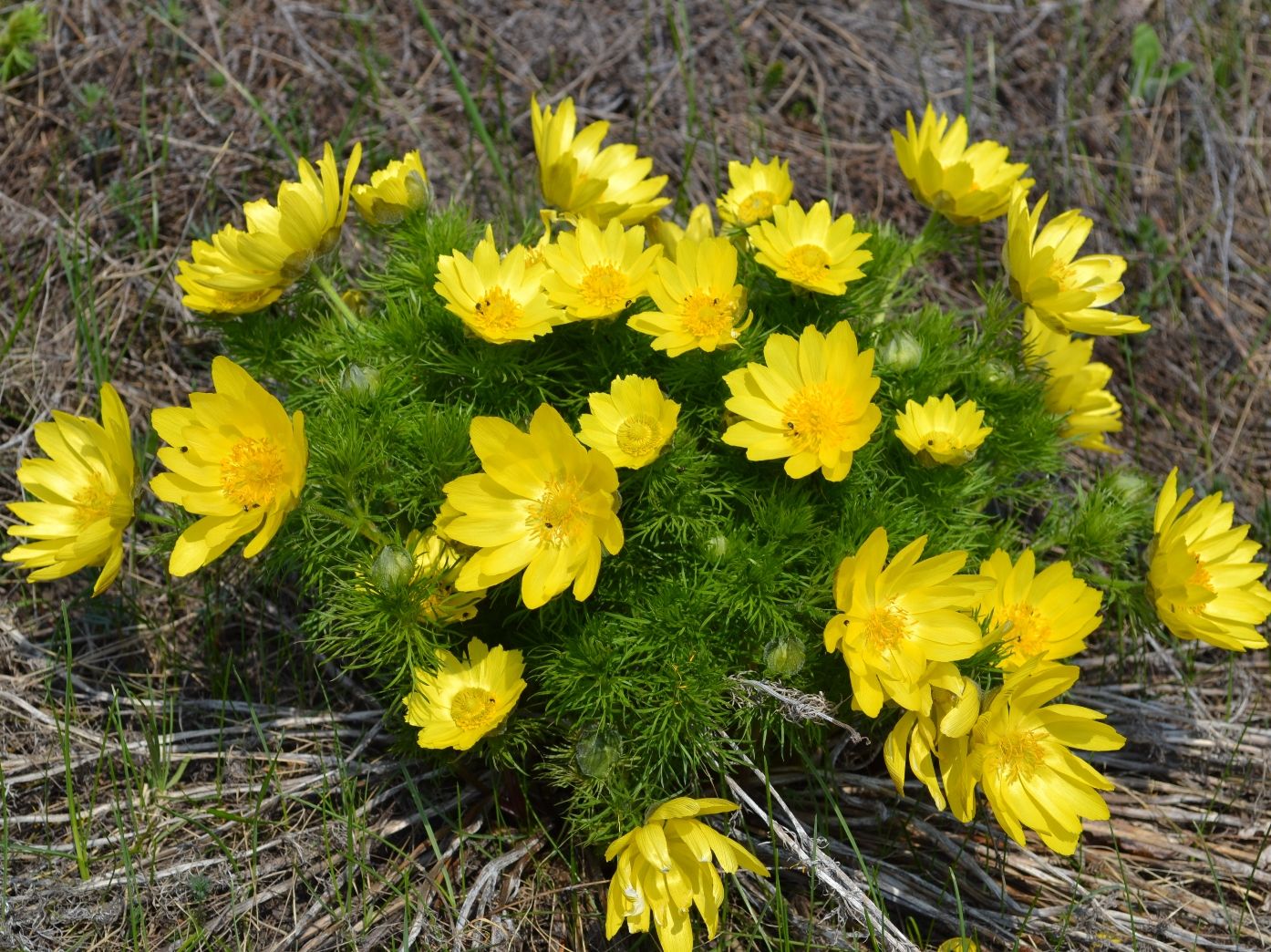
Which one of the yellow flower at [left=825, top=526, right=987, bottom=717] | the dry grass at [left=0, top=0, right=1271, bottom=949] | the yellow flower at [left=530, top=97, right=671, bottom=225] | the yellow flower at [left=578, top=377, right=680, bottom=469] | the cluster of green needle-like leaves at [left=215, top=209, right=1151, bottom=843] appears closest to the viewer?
the yellow flower at [left=825, top=526, right=987, bottom=717]

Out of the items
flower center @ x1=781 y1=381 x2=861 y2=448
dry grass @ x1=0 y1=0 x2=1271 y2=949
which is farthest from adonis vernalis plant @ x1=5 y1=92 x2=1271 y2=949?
dry grass @ x1=0 y1=0 x2=1271 y2=949

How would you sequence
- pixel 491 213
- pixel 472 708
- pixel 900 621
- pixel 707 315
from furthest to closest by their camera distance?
pixel 491 213
pixel 707 315
pixel 472 708
pixel 900 621

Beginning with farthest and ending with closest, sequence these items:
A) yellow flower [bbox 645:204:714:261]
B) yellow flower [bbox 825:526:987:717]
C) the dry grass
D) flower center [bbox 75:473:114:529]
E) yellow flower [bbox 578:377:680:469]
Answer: yellow flower [bbox 645:204:714:261] < the dry grass < flower center [bbox 75:473:114:529] < yellow flower [bbox 578:377:680:469] < yellow flower [bbox 825:526:987:717]

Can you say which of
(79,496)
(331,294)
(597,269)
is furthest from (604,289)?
(79,496)

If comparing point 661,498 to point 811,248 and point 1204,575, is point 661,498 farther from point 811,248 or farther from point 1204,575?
point 1204,575

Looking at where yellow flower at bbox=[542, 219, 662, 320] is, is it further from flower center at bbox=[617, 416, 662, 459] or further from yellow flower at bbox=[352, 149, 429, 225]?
yellow flower at bbox=[352, 149, 429, 225]

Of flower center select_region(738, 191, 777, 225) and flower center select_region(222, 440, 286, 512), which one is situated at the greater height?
flower center select_region(738, 191, 777, 225)
